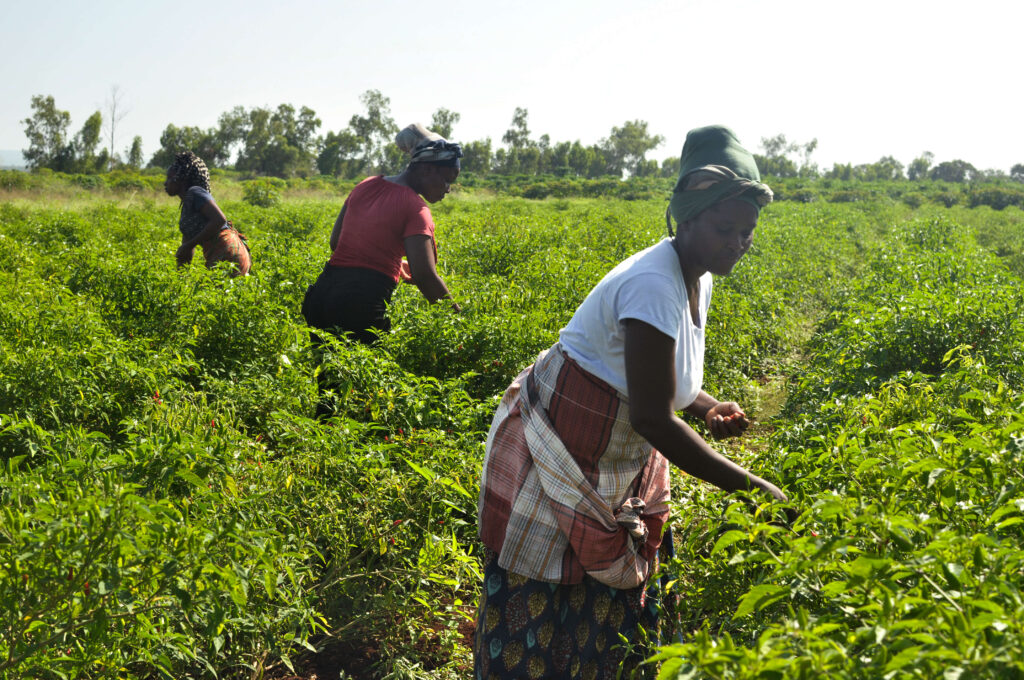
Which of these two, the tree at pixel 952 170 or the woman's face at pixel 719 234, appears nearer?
the woman's face at pixel 719 234

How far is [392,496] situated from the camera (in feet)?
9.48

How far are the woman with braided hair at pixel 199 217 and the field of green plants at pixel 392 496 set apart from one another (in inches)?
15.5

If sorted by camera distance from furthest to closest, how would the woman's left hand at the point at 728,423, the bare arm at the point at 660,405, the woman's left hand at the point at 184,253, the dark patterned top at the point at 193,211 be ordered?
the woman's left hand at the point at 184,253 < the dark patterned top at the point at 193,211 < the woman's left hand at the point at 728,423 < the bare arm at the point at 660,405

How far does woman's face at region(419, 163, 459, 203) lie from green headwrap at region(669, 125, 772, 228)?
74.4 inches

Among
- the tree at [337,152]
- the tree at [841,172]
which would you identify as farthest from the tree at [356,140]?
the tree at [841,172]

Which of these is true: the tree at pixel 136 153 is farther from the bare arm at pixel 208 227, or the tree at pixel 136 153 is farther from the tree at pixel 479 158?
the bare arm at pixel 208 227

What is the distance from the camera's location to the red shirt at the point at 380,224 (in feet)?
12.3

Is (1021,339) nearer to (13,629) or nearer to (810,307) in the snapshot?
(13,629)

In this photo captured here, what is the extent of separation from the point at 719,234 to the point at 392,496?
155cm

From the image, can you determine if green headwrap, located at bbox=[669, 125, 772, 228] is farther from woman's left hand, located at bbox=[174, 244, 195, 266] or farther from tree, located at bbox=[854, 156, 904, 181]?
tree, located at bbox=[854, 156, 904, 181]

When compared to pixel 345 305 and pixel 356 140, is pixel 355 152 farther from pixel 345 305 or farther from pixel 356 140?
pixel 345 305

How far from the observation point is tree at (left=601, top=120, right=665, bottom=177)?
94750 millimetres

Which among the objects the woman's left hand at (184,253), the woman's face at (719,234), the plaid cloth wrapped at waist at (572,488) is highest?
the woman's face at (719,234)

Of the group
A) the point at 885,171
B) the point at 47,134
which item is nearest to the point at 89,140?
the point at 47,134
